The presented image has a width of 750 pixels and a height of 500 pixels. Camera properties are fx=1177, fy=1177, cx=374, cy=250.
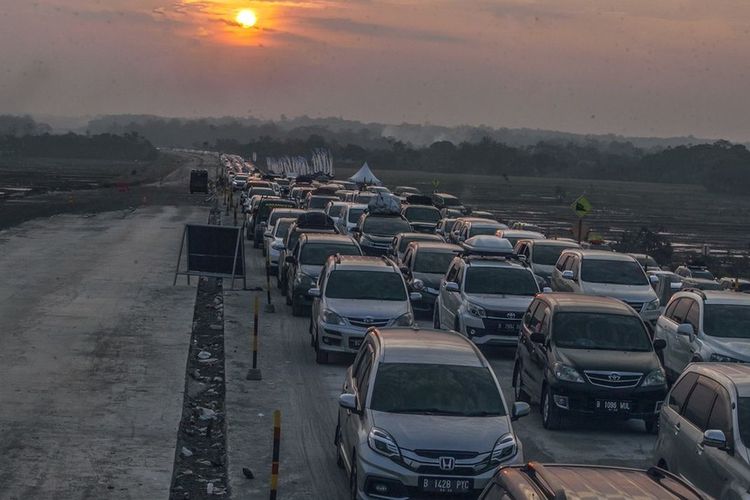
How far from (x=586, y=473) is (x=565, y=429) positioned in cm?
982

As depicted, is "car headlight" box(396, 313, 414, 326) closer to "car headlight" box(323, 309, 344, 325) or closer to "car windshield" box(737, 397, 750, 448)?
"car headlight" box(323, 309, 344, 325)

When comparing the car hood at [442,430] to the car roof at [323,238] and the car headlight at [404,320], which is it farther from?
the car roof at [323,238]

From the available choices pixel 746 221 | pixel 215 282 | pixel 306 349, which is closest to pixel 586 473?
pixel 306 349

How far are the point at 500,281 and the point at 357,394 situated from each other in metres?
10.9

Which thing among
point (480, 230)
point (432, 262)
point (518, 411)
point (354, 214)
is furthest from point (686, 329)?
point (354, 214)

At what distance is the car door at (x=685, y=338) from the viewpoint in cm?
1794

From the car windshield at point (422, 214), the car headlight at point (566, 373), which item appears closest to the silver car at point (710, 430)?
the car headlight at point (566, 373)

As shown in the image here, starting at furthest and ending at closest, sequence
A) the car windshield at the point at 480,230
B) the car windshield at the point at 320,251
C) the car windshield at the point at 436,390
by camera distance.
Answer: the car windshield at the point at 480,230 < the car windshield at the point at 320,251 < the car windshield at the point at 436,390

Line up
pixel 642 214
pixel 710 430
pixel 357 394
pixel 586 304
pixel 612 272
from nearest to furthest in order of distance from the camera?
pixel 710 430 < pixel 357 394 < pixel 586 304 < pixel 612 272 < pixel 642 214

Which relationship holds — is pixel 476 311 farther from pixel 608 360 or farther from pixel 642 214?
pixel 642 214

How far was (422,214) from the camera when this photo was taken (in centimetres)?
4553

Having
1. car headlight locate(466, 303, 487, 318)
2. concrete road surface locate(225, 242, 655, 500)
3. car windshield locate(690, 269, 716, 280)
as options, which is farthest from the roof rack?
car windshield locate(690, 269, 716, 280)

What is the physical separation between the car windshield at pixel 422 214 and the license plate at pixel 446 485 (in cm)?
3383

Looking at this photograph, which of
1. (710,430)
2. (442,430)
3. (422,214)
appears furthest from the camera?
(422,214)
